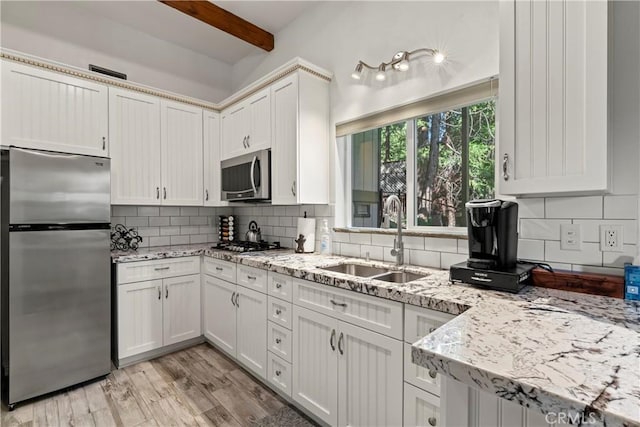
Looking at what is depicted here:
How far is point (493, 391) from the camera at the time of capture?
69 centimetres

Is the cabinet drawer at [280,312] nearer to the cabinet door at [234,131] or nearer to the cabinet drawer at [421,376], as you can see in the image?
the cabinet drawer at [421,376]

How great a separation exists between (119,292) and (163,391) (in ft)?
2.76

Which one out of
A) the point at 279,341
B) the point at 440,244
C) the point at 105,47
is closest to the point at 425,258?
the point at 440,244

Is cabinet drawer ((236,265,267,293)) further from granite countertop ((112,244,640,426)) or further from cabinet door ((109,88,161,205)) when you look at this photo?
cabinet door ((109,88,161,205))

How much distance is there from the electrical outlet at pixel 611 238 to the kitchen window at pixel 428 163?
0.54 meters

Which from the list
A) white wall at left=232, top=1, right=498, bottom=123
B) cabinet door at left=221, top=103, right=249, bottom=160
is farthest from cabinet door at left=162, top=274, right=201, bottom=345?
white wall at left=232, top=1, right=498, bottom=123

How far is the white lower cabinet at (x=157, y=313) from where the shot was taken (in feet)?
8.33

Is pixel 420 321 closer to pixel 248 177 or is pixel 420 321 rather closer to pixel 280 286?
pixel 280 286

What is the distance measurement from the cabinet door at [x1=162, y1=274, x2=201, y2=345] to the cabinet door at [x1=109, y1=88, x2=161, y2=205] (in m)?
0.79

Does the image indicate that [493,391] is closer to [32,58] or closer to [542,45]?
[542,45]

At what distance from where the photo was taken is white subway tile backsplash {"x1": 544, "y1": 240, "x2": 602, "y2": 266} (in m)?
1.39

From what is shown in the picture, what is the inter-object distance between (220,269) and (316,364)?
4.17 ft

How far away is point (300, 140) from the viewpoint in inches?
95.5

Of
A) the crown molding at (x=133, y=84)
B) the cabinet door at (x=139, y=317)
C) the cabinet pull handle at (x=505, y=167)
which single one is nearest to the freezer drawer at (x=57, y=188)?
the cabinet door at (x=139, y=317)
